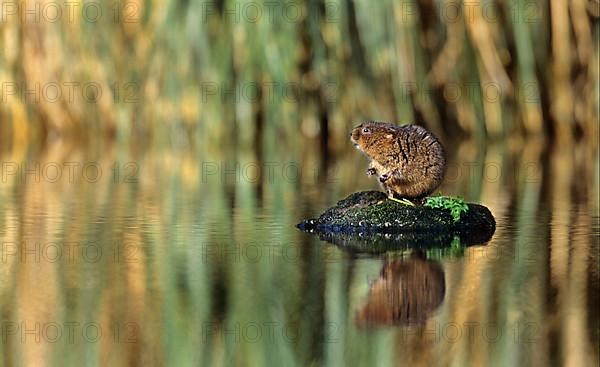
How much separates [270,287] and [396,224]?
56.0 inches

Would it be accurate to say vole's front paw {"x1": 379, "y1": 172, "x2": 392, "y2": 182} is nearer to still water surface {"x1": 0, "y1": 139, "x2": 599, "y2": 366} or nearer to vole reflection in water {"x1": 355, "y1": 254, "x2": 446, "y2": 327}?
still water surface {"x1": 0, "y1": 139, "x2": 599, "y2": 366}

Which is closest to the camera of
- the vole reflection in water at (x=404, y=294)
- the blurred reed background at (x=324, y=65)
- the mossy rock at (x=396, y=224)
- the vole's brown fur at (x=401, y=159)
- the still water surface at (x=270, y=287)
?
the still water surface at (x=270, y=287)

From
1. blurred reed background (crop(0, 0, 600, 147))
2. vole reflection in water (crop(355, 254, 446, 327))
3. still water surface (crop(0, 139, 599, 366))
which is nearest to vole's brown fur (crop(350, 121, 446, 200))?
still water surface (crop(0, 139, 599, 366))

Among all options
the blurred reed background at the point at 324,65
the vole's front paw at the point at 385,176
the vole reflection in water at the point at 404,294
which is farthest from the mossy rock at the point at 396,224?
the blurred reed background at the point at 324,65

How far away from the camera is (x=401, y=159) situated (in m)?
5.64

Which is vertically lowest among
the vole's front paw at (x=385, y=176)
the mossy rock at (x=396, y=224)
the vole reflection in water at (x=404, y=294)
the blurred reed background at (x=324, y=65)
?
the vole reflection in water at (x=404, y=294)

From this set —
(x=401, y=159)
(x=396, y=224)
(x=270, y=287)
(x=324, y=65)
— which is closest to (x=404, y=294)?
(x=270, y=287)

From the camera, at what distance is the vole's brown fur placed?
18.5 feet

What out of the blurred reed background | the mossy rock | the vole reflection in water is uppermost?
the blurred reed background

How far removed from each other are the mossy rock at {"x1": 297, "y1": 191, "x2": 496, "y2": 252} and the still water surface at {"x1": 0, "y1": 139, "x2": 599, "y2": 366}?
0.10 metres

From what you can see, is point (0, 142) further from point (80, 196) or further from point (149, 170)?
point (80, 196)

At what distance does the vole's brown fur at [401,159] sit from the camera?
5641mm

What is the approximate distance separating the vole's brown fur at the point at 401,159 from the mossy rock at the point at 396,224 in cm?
9

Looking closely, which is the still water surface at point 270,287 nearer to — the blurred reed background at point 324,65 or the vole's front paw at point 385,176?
the vole's front paw at point 385,176
